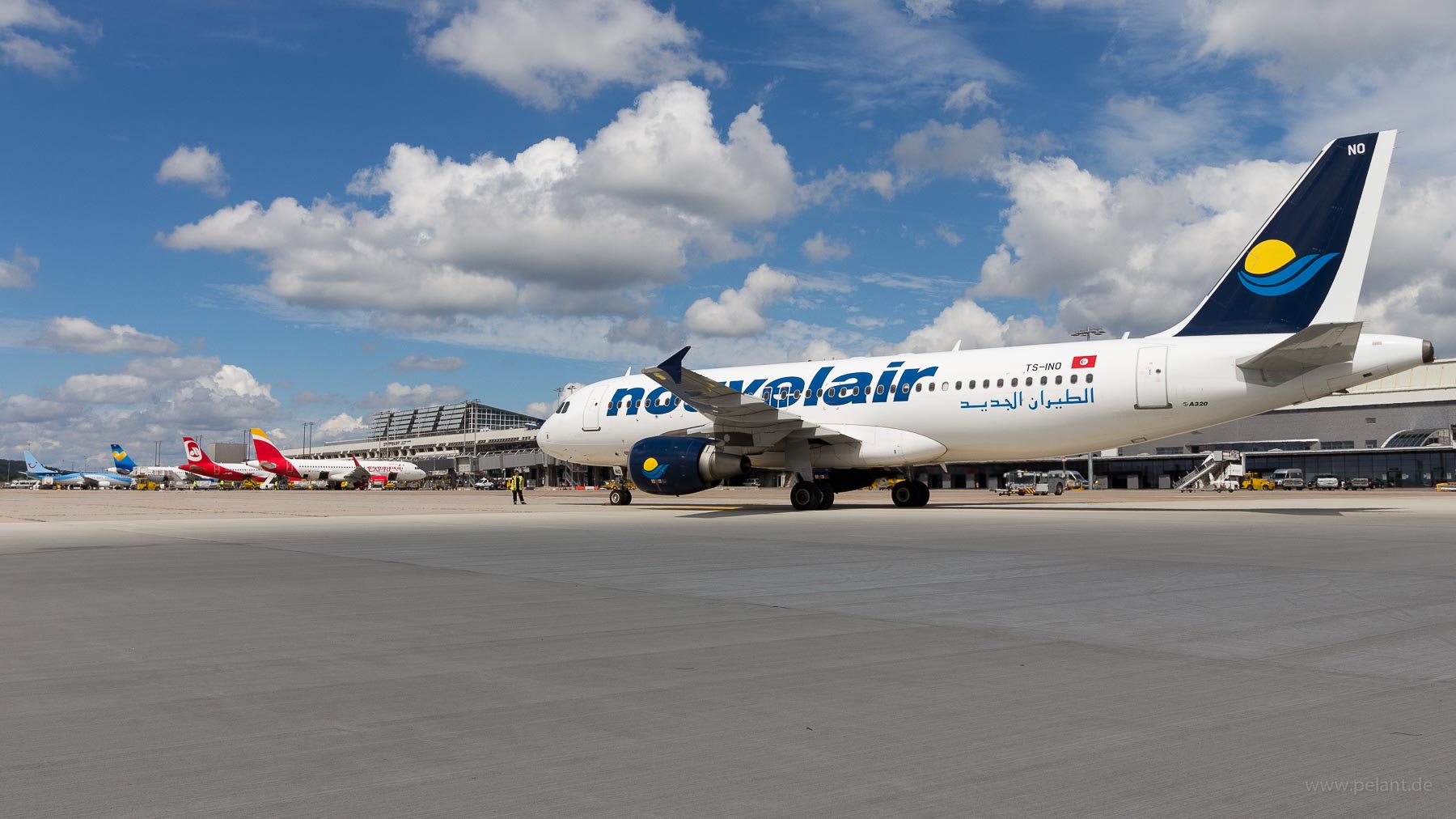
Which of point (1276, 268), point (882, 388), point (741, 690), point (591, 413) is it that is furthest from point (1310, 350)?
point (591, 413)

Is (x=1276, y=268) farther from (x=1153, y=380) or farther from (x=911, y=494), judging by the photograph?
(x=911, y=494)

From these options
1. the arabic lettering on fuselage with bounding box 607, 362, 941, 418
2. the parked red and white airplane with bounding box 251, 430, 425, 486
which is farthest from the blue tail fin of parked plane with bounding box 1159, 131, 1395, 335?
the parked red and white airplane with bounding box 251, 430, 425, 486

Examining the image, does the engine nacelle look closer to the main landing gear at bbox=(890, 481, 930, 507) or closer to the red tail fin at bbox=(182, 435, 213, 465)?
the main landing gear at bbox=(890, 481, 930, 507)

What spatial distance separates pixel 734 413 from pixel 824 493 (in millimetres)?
3574

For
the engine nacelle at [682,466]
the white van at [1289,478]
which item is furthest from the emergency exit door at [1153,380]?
the white van at [1289,478]

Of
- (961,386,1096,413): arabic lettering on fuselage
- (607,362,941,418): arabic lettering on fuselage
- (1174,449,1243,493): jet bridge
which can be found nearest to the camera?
(961,386,1096,413): arabic lettering on fuselage

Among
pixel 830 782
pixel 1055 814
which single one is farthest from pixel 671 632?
pixel 1055 814

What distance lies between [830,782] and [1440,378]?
102m

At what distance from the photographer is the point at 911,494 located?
27.3 metres

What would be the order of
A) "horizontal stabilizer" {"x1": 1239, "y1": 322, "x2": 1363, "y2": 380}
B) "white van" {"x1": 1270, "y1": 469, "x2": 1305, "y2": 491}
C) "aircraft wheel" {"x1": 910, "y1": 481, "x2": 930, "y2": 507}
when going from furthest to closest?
"white van" {"x1": 1270, "y1": 469, "x2": 1305, "y2": 491} < "aircraft wheel" {"x1": 910, "y1": 481, "x2": 930, "y2": 507} < "horizontal stabilizer" {"x1": 1239, "y1": 322, "x2": 1363, "y2": 380}

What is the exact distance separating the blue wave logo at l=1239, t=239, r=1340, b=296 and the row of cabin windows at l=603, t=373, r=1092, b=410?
3733 millimetres

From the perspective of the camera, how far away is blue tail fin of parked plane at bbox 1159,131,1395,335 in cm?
1912

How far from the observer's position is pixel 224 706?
435 cm

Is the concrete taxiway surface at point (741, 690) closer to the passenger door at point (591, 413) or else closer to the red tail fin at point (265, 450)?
the passenger door at point (591, 413)
